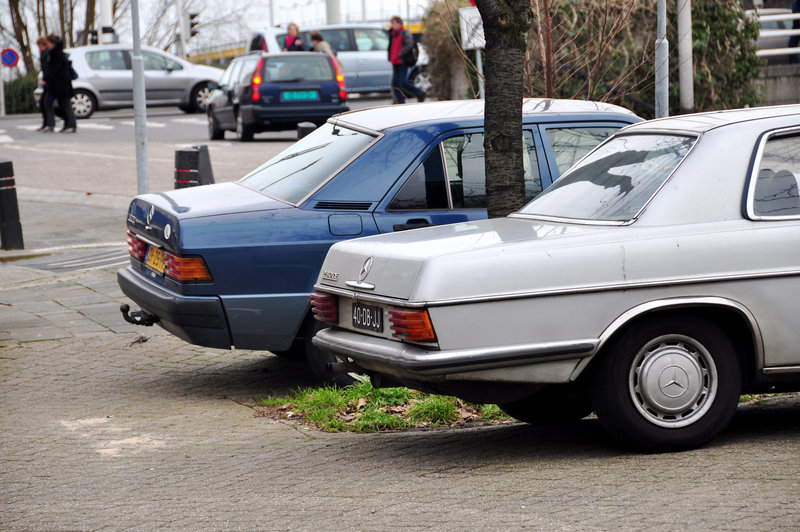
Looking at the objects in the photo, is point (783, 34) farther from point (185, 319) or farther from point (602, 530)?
point (602, 530)

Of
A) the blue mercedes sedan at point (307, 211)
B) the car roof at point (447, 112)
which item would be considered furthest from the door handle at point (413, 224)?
the car roof at point (447, 112)

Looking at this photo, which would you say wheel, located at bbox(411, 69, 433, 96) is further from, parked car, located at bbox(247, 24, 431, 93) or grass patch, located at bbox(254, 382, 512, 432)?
grass patch, located at bbox(254, 382, 512, 432)

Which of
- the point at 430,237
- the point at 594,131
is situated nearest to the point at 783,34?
the point at 594,131

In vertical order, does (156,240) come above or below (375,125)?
below

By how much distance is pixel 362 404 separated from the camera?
267 inches

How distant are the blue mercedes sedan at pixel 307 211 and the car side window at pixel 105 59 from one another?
2447 cm

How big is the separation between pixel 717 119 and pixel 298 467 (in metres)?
2.58

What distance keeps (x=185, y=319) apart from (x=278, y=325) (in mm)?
525

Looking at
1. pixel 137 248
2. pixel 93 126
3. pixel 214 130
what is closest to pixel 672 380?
pixel 137 248

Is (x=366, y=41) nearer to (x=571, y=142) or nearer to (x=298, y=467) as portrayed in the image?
(x=571, y=142)

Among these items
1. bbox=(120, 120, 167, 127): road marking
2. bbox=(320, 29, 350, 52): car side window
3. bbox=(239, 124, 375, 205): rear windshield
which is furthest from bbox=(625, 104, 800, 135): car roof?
bbox=(320, 29, 350, 52): car side window

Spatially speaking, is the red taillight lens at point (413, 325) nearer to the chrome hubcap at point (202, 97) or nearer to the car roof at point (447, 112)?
the car roof at point (447, 112)

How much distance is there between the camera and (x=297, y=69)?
2345 cm

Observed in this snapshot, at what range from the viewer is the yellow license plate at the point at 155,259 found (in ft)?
23.6
